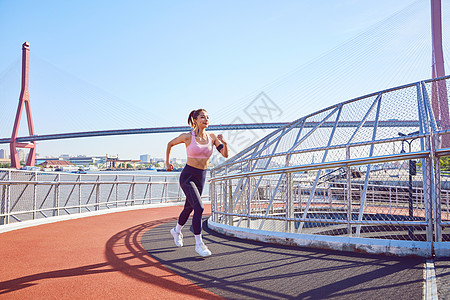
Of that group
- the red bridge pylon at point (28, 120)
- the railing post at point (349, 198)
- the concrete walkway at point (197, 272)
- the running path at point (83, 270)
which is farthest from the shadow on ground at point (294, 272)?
the red bridge pylon at point (28, 120)

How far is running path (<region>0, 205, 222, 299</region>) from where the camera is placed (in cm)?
286

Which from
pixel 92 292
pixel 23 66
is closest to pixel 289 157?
pixel 92 292

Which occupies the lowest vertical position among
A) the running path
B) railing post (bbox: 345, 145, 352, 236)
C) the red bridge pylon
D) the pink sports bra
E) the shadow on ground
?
the running path

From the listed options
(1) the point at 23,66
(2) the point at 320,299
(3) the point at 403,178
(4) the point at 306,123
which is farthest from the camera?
(1) the point at 23,66

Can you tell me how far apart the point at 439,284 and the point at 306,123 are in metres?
6.70

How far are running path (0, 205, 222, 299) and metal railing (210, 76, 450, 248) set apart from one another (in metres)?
2.04

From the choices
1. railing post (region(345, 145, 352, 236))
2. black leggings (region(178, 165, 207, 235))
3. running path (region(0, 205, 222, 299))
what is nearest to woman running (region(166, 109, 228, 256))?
black leggings (region(178, 165, 207, 235))

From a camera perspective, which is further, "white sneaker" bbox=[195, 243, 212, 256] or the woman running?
the woman running

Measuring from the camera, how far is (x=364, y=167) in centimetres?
565

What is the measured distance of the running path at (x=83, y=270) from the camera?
2.86 m

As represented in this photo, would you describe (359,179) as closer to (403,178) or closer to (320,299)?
(403,178)

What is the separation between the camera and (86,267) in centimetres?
375

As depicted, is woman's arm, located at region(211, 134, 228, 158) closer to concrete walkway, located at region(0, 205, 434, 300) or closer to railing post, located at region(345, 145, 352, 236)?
concrete walkway, located at region(0, 205, 434, 300)

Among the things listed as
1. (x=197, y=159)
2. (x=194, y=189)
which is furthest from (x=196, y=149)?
(x=194, y=189)
